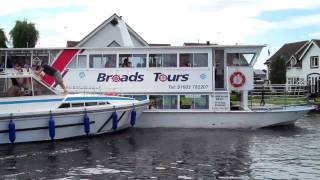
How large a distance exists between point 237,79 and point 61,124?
9380 millimetres

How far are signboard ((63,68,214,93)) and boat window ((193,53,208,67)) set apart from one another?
11.4 inches

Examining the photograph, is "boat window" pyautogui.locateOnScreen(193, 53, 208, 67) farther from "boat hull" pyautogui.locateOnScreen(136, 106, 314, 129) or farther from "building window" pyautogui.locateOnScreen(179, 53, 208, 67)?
"boat hull" pyautogui.locateOnScreen(136, 106, 314, 129)

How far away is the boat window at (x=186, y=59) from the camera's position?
26.5 m

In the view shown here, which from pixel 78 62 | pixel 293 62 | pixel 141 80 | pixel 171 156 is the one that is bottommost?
pixel 171 156

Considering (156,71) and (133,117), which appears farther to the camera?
(156,71)

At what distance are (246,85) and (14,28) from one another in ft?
166

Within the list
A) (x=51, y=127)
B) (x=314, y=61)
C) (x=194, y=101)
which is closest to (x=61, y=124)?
(x=51, y=127)

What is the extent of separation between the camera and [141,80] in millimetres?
26328

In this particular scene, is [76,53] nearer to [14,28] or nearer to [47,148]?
[47,148]

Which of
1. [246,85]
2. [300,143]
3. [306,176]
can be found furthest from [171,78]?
[306,176]

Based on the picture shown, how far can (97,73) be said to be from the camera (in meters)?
26.5

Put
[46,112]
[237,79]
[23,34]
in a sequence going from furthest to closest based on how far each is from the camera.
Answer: [23,34]
[237,79]
[46,112]

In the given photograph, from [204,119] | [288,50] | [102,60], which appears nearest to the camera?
[204,119]

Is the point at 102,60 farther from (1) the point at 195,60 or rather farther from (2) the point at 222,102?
(2) the point at 222,102
